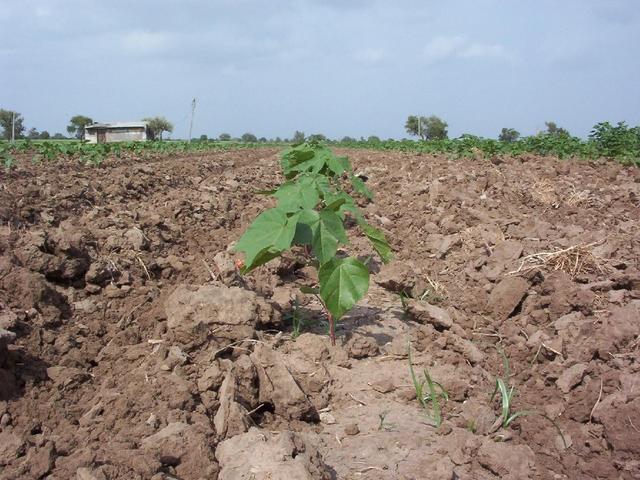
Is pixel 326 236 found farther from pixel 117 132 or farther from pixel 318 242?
pixel 117 132

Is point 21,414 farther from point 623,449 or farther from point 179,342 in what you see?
point 623,449

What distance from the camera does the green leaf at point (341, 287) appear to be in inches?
109

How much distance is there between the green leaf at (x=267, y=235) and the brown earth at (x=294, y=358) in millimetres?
433

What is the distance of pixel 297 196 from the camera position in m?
3.09

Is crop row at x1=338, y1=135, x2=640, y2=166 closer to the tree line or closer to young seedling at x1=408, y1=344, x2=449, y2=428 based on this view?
young seedling at x1=408, y1=344, x2=449, y2=428

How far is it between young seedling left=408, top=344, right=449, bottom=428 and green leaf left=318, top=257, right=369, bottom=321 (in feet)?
1.34

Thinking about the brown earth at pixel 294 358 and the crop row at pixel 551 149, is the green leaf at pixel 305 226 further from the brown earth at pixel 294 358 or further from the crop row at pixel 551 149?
the crop row at pixel 551 149

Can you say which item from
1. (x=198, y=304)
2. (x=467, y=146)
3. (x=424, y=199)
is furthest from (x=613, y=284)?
(x=467, y=146)

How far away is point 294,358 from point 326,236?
2.07 feet

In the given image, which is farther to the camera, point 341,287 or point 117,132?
point 117,132

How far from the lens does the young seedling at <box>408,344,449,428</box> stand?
2.43m

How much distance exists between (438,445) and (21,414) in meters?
1.59

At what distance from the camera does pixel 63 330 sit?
2.95 metres

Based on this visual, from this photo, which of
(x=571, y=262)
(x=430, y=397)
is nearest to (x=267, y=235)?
(x=430, y=397)
